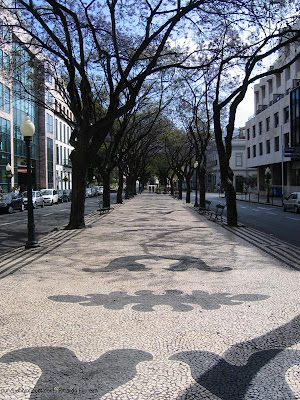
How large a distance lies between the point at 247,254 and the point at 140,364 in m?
6.44

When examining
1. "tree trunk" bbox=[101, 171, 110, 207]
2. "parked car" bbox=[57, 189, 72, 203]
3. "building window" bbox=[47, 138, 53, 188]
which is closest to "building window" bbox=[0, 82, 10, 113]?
"parked car" bbox=[57, 189, 72, 203]

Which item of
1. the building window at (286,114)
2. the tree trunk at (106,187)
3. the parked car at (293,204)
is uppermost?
the building window at (286,114)

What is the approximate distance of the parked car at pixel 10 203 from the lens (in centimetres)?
2581

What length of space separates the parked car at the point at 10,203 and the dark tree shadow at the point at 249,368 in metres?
23.9

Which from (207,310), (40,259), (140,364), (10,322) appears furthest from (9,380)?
(40,259)

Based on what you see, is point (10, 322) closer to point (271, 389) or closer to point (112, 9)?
point (271, 389)

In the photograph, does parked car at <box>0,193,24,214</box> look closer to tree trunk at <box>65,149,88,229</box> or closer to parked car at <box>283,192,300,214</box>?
tree trunk at <box>65,149,88,229</box>

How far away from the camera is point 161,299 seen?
5727mm

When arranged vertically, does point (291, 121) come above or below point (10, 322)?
above

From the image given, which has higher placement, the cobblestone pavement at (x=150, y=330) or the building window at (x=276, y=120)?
the building window at (x=276, y=120)

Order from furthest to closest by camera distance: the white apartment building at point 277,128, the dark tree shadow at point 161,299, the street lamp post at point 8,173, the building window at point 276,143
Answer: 1. the building window at point 276,143
2. the white apartment building at point 277,128
3. the street lamp post at point 8,173
4. the dark tree shadow at point 161,299

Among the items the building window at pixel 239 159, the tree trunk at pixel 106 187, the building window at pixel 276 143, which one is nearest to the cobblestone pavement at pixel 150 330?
the tree trunk at pixel 106 187

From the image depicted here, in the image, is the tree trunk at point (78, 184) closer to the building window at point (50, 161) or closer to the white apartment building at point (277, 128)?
the white apartment building at point (277, 128)

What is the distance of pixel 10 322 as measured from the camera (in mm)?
4754
